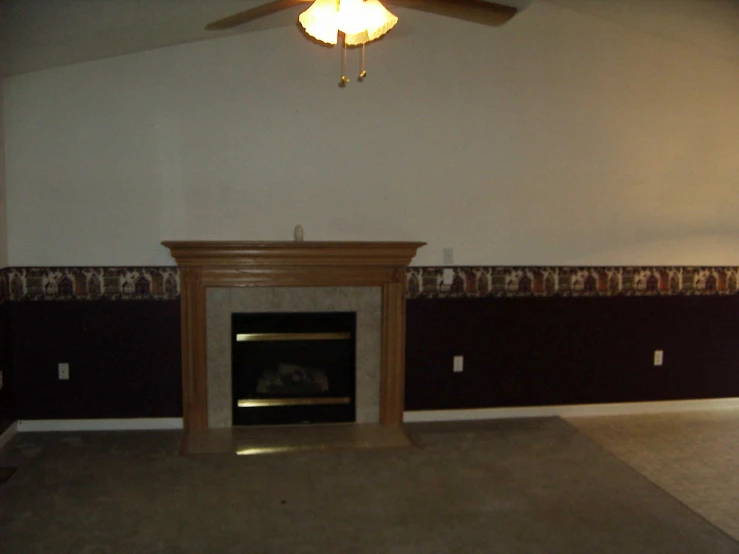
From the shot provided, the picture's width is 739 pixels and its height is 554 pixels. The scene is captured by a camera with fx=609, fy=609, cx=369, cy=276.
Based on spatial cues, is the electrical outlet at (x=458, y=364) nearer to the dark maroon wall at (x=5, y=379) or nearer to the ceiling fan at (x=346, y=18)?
the ceiling fan at (x=346, y=18)

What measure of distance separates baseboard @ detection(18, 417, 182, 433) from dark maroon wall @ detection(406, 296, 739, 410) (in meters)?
1.63

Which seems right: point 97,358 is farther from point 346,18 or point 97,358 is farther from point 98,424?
point 346,18

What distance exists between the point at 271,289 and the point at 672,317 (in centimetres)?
292

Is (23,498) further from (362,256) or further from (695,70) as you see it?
(695,70)

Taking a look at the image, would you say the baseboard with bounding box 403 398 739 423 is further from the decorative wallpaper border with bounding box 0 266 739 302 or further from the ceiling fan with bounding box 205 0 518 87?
the ceiling fan with bounding box 205 0 518 87

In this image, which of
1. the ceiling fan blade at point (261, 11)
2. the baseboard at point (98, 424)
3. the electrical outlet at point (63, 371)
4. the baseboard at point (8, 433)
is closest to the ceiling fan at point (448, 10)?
the ceiling fan blade at point (261, 11)

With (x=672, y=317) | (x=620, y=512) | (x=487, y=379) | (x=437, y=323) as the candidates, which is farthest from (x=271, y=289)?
(x=672, y=317)

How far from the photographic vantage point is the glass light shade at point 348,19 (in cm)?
217

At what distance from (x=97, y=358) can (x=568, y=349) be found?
10.6 feet

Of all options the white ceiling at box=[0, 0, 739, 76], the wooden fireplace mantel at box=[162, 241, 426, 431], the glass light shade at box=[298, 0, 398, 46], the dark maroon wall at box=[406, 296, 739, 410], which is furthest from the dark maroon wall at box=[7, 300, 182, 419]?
the glass light shade at box=[298, 0, 398, 46]

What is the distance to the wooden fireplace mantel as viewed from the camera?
3809 millimetres

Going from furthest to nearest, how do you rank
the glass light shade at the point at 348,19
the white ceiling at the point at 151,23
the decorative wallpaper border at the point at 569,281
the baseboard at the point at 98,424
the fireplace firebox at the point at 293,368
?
the decorative wallpaper border at the point at 569,281 → the fireplace firebox at the point at 293,368 → the baseboard at the point at 98,424 → the white ceiling at the point at 151,23 → the glass light shade at the point at 348,19

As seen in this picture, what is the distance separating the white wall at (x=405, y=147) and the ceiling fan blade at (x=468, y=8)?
109 centimetres

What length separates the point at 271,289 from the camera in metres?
4.00
